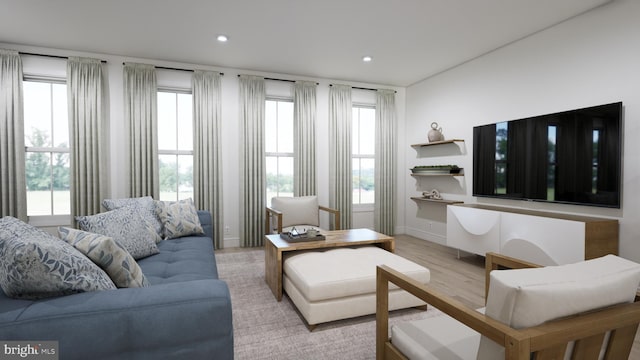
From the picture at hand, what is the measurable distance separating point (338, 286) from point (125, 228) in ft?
5.22

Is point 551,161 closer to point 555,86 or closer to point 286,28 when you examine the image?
point 555,86

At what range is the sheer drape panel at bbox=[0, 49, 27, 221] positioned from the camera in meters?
3.82

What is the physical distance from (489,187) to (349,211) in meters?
2.14

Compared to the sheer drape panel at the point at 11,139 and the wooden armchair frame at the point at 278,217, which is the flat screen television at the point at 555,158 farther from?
the sheer drape panel at the point at 11,139

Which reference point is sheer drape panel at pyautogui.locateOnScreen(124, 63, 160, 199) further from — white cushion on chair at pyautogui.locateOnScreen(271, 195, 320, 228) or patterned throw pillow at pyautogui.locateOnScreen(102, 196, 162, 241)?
white cushion on chair at pyautogui.locateOnScreen(271, 195, 320, 228)

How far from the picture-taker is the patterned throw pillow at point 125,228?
2246 millimetres

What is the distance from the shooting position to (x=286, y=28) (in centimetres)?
352

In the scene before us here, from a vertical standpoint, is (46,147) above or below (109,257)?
above

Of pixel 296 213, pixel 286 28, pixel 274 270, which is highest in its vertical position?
pixel 286 28

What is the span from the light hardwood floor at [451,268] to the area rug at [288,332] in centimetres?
55

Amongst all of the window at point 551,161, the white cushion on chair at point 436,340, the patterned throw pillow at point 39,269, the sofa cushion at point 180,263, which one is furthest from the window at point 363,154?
the patterned throw pillow at point 39,269

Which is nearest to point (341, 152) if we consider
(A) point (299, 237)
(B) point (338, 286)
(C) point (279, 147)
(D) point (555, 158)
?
(C) point (279, 147)

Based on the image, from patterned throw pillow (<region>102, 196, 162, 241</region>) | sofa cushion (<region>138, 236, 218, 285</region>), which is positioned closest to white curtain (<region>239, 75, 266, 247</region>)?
patterned throw pillow (<region>102, 196, 162, 241</region>)

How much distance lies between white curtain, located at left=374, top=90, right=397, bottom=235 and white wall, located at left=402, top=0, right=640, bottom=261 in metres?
0.58
